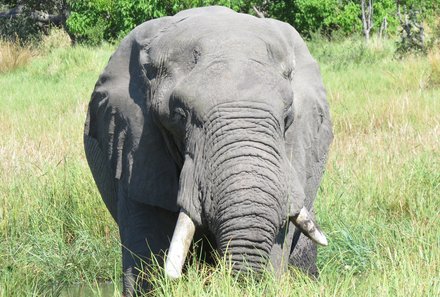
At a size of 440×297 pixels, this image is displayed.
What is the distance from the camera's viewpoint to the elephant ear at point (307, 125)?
3832mm

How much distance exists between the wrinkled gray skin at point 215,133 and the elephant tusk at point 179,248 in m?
0.03

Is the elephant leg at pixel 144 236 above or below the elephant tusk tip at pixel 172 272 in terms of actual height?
below

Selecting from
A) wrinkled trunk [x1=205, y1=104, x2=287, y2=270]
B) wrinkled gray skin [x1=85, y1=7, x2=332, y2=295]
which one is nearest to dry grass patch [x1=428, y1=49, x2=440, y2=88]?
wrinkled gray skin [x1=85, y1=7, x2=332, y2=295]

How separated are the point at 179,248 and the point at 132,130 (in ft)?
2.37

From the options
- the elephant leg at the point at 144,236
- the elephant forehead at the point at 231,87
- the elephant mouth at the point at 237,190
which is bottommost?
the elephant leg at the point at 144,236

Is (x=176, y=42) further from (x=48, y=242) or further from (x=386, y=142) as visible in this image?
(x=386, y=142)

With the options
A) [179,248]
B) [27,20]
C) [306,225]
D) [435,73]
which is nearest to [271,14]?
[27,20]

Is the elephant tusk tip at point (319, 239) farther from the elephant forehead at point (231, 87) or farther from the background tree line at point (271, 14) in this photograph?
the background tree line at point (271, 14)

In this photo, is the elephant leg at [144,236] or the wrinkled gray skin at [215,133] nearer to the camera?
the wrinkled gray skin at [215,133]

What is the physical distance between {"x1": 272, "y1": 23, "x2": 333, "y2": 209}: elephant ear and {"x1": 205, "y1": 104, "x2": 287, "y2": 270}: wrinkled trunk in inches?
15.2

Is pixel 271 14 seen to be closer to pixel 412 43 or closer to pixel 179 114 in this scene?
pixel 412 43

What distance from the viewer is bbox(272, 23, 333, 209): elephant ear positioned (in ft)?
12.6

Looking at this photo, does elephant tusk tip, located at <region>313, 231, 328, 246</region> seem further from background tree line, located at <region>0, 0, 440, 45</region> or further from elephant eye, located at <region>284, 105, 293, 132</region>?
background tree line, located at <region>0, 0, 440, 45</region>

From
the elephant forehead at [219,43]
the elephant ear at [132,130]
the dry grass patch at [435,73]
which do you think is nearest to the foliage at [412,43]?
the dry grass patch at [435,73]
